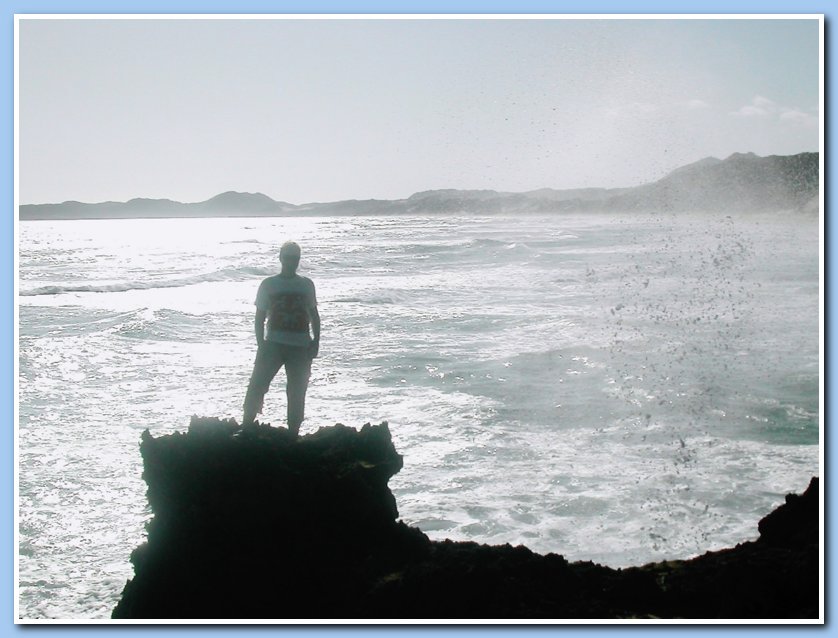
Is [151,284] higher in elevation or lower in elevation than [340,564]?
higher

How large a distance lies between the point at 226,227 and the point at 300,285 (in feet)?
265

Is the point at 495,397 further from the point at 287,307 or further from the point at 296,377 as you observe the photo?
the point at 287,307

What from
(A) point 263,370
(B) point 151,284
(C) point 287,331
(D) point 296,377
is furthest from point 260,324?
(B) point 151,284

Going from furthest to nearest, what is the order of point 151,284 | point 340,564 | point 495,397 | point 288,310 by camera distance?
point 151,284
point 495,397
point 288,310
point 340,564

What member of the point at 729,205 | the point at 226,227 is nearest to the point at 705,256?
the point at 729,205

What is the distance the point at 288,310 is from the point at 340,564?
188cm

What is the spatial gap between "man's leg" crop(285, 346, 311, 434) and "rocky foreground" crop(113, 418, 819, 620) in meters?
0.92

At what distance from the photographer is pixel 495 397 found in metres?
11.8

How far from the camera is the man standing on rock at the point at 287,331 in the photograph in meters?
5.55

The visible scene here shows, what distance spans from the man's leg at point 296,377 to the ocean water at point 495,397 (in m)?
1.95

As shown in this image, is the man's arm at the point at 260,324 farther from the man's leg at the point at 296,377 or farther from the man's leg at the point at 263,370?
the man's leg at the point at 296,377

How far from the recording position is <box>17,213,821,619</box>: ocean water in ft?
23.8

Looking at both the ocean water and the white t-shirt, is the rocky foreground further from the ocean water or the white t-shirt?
the ocean water

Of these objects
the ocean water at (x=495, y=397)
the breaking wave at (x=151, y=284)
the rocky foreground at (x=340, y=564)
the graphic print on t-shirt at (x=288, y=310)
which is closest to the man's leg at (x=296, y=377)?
the graphic print on t-shirt at (x=288, y=310)
